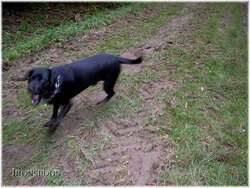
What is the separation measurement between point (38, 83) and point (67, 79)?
1.48ft

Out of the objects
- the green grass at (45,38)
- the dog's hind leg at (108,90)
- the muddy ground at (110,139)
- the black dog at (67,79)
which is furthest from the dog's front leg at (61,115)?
the green grass at (45,38)

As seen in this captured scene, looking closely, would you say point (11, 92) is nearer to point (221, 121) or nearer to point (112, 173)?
point (112, 173)

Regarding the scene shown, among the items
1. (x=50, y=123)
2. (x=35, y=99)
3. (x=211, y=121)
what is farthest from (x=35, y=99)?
(x=211, y=121)

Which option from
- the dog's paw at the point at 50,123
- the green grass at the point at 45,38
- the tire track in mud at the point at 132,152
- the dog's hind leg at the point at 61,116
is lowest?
the tire track in mud at the point at 132,152

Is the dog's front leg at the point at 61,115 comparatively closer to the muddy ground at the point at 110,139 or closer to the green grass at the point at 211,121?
the muddy ground at the point at 110,139

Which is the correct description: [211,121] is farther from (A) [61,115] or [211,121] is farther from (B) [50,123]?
(B) [50,123]

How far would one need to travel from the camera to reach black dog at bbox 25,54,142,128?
91.0 inches

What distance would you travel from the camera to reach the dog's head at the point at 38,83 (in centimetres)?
225

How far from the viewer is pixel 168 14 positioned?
Answer: 9016mm

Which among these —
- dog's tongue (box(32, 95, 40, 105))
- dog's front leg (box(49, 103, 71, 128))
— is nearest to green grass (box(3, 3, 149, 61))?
dog's front leg (box(49, 103, 71, 128))

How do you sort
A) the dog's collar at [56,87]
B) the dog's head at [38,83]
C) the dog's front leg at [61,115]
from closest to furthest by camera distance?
the dog's head at [38,83], the dog's collar at [56,87], the dog's front leg at [61,115]

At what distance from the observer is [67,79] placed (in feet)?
8.73

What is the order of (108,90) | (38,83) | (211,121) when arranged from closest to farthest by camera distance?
(38,83), (211,121), (108,90)

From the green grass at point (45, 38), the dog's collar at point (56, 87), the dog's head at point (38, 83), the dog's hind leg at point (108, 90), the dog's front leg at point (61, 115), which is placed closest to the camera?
the dog's head at point (38, 83)
